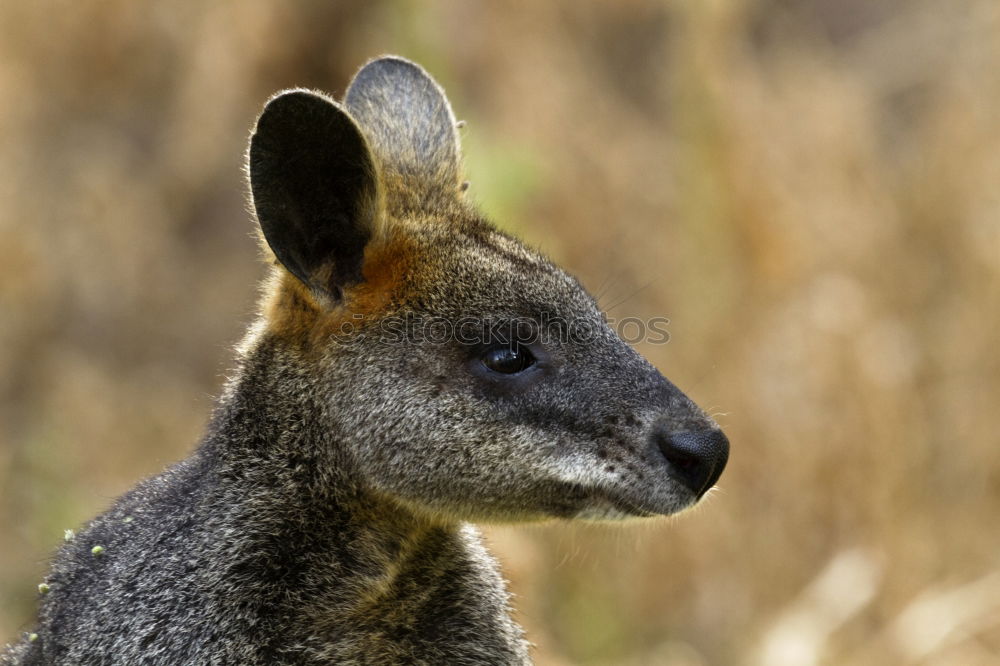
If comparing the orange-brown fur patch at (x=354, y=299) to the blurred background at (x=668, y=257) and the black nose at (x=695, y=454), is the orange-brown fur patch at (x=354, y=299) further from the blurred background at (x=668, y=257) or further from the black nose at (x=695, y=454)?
the blurred background at (x=668, y=257)

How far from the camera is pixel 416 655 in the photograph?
4.43m

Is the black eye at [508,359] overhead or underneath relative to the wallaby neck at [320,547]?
overhead

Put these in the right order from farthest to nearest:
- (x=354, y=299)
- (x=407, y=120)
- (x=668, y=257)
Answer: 1. (x=668, y=257)
2. (x=407, y=120)
3. (x=354, y=299)

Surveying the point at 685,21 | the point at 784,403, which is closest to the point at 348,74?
the point at 685,21

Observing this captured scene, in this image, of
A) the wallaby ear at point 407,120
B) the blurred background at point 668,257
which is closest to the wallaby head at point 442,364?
the wallaby ear at point 407,120

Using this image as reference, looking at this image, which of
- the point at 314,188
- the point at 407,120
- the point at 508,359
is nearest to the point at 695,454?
the point at 508,359

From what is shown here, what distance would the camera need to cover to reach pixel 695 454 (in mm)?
4195

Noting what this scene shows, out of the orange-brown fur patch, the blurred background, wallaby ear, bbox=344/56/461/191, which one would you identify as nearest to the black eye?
the orange-brown fur patch

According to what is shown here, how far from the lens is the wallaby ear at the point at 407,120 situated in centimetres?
516

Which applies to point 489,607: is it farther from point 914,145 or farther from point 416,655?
point 914,145

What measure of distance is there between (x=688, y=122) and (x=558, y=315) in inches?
256

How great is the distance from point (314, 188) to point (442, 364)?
2.44ft

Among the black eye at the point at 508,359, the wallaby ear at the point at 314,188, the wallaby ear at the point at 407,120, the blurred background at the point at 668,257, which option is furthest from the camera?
the blurred background at the point at 668,257

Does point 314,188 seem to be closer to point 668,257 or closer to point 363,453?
point 363,453
